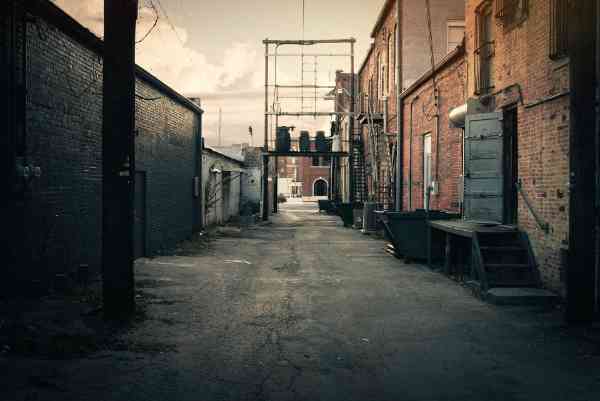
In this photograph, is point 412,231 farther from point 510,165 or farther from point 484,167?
point 510,165

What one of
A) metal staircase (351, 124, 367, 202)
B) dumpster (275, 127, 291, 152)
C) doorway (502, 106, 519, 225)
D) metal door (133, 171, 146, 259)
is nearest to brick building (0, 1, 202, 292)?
metal door (133, 171, 146, 259)

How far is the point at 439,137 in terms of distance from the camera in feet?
48.0

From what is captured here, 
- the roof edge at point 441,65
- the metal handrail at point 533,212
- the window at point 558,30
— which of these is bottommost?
the metal handrail at point 533,212

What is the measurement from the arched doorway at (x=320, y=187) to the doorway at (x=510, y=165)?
5885cm

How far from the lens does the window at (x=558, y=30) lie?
7539mm

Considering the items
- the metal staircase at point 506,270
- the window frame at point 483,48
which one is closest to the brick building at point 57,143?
the metal staircase at point 506,270

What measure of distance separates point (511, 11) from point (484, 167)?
2811 mm

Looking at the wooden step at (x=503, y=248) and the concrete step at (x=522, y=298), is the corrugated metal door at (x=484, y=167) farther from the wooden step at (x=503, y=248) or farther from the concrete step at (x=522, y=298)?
the concrete step at (x=522, y=298)

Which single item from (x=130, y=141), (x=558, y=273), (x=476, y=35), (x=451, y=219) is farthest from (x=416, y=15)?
(x=130, y=141)

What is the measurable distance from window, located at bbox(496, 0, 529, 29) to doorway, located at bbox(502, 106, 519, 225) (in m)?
1.57

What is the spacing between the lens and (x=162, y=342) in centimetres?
553

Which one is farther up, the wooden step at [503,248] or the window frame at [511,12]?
the window frame at [511,12]

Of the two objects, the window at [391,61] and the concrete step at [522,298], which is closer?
the concrete step at [522,298]

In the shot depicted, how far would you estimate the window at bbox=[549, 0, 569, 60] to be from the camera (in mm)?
7539
